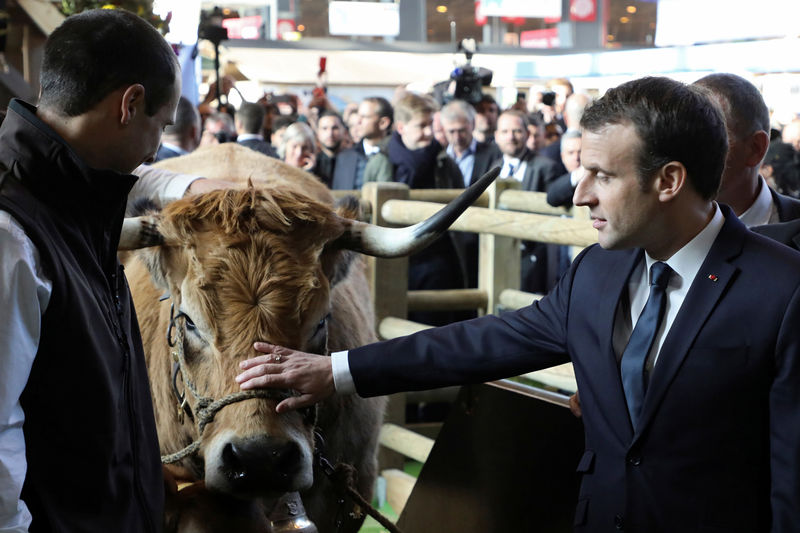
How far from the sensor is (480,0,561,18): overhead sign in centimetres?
3197

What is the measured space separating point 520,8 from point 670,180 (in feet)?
104

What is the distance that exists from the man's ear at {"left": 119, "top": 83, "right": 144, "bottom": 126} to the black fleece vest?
0.41 ft

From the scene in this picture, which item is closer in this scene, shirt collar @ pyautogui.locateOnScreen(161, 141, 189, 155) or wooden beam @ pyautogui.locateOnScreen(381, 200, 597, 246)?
wooden beam @ pyautogui.locateOnScreen(381, 200, 597, 246)

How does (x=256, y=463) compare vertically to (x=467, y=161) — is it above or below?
below

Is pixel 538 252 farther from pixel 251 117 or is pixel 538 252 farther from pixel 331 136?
pixel 251 117

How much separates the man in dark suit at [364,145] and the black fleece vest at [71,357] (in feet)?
19.7

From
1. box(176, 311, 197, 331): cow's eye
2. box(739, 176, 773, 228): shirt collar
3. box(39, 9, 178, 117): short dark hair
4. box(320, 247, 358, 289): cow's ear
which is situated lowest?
box(176, 311, 197, 331): cow's eye

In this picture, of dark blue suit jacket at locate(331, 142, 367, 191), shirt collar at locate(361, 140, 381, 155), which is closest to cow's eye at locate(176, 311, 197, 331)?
dark blue suit jacket at locate(331, 142, 367, 191)

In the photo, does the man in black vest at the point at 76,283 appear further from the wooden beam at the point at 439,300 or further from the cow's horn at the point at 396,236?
the wooden beam at the point at 439,300

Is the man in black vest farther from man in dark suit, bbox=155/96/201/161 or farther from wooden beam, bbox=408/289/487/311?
man in dark suit, bbox=155/96/201/161

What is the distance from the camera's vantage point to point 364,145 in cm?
889

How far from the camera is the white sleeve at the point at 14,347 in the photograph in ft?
5.25

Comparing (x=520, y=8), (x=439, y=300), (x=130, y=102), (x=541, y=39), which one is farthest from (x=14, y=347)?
(x=541, y=39)

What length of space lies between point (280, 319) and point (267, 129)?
27.6 ft
